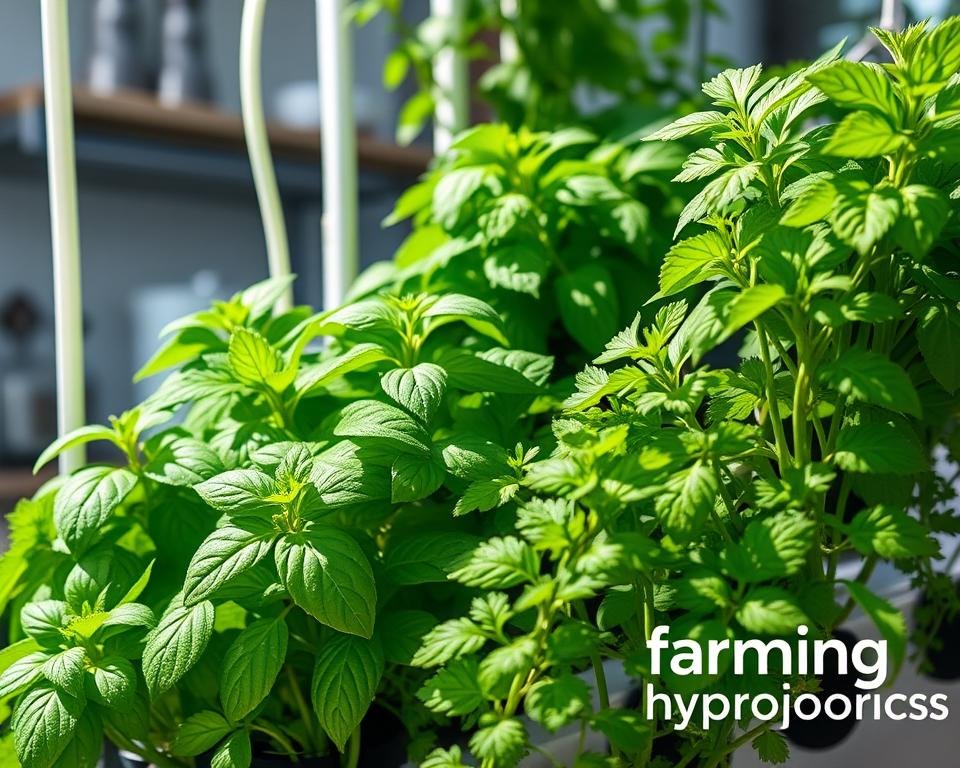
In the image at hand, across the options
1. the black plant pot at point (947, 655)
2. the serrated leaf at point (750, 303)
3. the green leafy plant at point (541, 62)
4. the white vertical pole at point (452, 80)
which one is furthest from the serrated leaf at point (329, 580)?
the green leafy plant at point (541, 62)

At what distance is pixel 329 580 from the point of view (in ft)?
1.53

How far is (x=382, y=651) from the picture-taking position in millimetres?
503

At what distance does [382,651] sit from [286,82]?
2249 mm

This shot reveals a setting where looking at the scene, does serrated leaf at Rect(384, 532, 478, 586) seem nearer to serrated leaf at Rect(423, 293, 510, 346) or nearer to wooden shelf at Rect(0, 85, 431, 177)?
serrated leaf at Rect(423, 293, 510, 346)

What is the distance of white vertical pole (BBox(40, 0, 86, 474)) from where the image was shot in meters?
0.66

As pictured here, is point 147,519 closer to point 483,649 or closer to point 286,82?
point 483,649

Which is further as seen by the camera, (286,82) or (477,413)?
(286,82)

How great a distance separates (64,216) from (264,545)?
32cm

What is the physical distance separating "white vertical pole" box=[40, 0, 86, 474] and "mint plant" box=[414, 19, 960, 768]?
0.38 m

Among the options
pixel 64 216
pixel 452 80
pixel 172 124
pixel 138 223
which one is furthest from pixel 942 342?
pixel 138 223

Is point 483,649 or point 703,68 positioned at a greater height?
point 703,68

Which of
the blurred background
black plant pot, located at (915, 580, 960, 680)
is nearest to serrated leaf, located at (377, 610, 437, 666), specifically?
black plant pot, located at (915, 580, 960, 680)

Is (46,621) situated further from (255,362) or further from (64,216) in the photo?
(64,216)

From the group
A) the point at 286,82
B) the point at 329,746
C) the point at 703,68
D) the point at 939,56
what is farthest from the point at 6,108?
the point at 939,56
